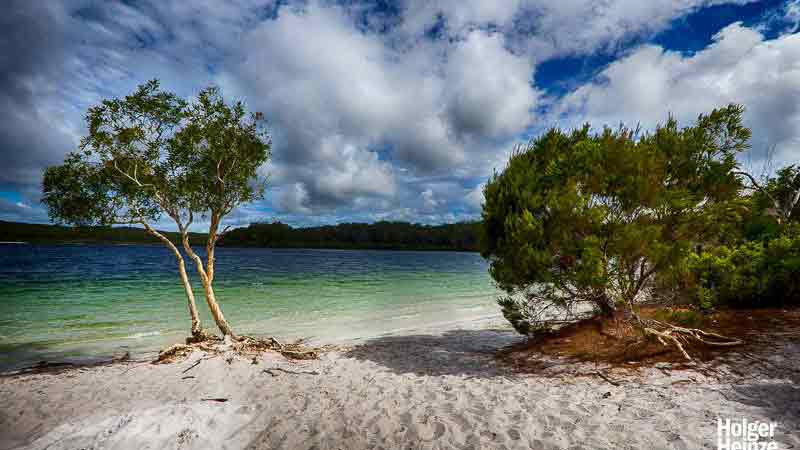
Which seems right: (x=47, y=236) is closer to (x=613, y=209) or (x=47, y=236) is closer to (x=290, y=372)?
(x=290, y=372)

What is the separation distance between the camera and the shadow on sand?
9.27 m

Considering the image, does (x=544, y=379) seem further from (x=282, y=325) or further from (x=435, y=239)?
(x=435, y=239)

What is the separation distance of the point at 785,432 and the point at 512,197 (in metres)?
6.13

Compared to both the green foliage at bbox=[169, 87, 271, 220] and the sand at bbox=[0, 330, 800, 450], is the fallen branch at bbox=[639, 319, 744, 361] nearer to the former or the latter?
the sand at bbox=[0, 330, 800, 450]

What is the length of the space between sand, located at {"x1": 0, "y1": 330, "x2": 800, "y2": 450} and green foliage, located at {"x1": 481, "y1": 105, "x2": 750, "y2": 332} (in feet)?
7.58

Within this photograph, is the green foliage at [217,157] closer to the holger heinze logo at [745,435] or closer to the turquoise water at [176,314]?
the turquoise water at [176,314]

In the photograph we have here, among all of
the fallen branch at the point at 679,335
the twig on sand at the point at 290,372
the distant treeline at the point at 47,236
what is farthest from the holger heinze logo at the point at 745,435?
the distant treeline at the point at 47,236

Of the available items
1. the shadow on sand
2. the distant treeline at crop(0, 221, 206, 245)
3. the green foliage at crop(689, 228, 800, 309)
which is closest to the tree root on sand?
the shadow on sand

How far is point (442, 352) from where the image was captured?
37.1ft

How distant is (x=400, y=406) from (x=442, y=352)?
4.67m

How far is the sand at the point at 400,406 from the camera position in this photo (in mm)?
5410

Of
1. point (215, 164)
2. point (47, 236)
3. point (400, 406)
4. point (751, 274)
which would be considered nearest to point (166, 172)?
point (215, 164)

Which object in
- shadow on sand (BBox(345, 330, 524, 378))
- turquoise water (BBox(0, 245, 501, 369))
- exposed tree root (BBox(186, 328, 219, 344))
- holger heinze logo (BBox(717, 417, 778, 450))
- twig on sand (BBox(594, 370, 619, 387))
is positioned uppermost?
holger heinze logo (BBox(717, 417, 778, 450))

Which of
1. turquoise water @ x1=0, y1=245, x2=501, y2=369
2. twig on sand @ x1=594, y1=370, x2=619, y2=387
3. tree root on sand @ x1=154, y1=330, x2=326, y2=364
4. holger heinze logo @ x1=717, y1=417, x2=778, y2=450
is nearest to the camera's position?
holger heinze logo @ x1=717, y1=417, x2=778, y2=450
